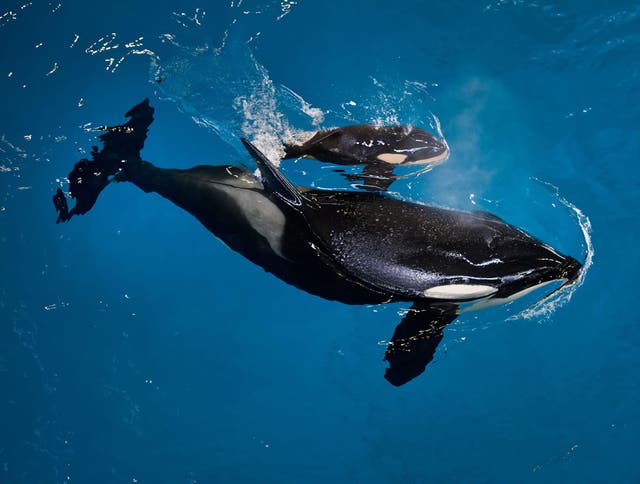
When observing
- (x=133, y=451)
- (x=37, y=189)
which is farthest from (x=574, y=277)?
(x=133, y=451)

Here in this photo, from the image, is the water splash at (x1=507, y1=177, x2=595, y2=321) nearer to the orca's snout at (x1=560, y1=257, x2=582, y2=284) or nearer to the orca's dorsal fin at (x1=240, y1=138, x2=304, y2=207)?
the orca's snout at (x1=560, y1=257, x2=582, y2=284)

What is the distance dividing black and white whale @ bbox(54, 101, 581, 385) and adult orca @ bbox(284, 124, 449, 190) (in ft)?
1.65

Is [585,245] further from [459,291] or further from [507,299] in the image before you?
[459,291]

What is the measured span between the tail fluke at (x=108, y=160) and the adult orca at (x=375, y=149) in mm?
2092

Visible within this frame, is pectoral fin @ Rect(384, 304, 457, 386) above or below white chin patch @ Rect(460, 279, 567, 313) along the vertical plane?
below

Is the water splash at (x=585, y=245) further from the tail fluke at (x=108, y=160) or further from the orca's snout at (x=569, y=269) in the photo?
the tail fluke at (x=108, y=160)

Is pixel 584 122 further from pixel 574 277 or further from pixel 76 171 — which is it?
pixel 76 171

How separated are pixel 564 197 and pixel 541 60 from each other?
1.59 m

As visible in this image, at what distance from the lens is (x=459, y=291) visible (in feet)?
11.3

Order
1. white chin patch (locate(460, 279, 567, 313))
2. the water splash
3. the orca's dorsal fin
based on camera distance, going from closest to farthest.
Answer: the orca's dorsal fin → white chin patch (locate(460, 279, 567, 313)) → the water splash

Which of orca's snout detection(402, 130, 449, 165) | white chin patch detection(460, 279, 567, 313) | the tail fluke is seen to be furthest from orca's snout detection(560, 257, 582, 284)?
the tail fluke

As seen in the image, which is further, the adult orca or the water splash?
the water splash

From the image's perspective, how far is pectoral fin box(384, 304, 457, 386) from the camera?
399cm

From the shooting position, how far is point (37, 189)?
595 centimetres
